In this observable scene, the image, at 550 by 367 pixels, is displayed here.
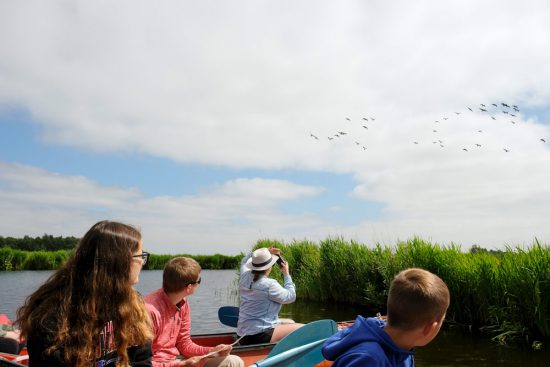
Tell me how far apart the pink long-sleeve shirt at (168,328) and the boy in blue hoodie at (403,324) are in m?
2.55

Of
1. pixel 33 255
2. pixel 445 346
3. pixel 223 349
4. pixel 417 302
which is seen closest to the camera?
pixel 417 302

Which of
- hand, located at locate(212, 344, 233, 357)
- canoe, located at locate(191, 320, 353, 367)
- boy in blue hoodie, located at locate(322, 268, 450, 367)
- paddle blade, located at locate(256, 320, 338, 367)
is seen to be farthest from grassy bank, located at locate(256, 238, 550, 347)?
boy in blue hoodie, located at locate(322, 268, 450, 367)

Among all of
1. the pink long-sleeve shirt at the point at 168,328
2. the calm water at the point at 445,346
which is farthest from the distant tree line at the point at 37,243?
the pink long-sleeve shirt at the point at 168,328

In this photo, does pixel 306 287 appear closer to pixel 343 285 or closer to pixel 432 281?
pixel 343 285

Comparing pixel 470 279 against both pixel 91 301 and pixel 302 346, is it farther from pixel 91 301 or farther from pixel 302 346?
pixel 91 301

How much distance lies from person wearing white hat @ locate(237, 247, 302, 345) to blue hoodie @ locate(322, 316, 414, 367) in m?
3.69

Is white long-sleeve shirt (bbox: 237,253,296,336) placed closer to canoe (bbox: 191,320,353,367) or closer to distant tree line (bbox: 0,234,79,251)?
canoe (bbox: 191,320,353,367)

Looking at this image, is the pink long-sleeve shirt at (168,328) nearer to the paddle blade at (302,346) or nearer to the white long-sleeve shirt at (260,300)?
the paddle blade at (302,346)

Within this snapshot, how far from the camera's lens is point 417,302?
227 centimetres

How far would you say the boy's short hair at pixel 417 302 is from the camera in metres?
2.26

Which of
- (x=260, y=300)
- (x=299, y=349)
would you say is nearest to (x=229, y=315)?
(x=260, y=300)

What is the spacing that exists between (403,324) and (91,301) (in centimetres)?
146

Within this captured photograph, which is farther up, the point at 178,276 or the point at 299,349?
the point at 178,276

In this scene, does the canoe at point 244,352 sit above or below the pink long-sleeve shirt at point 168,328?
below
